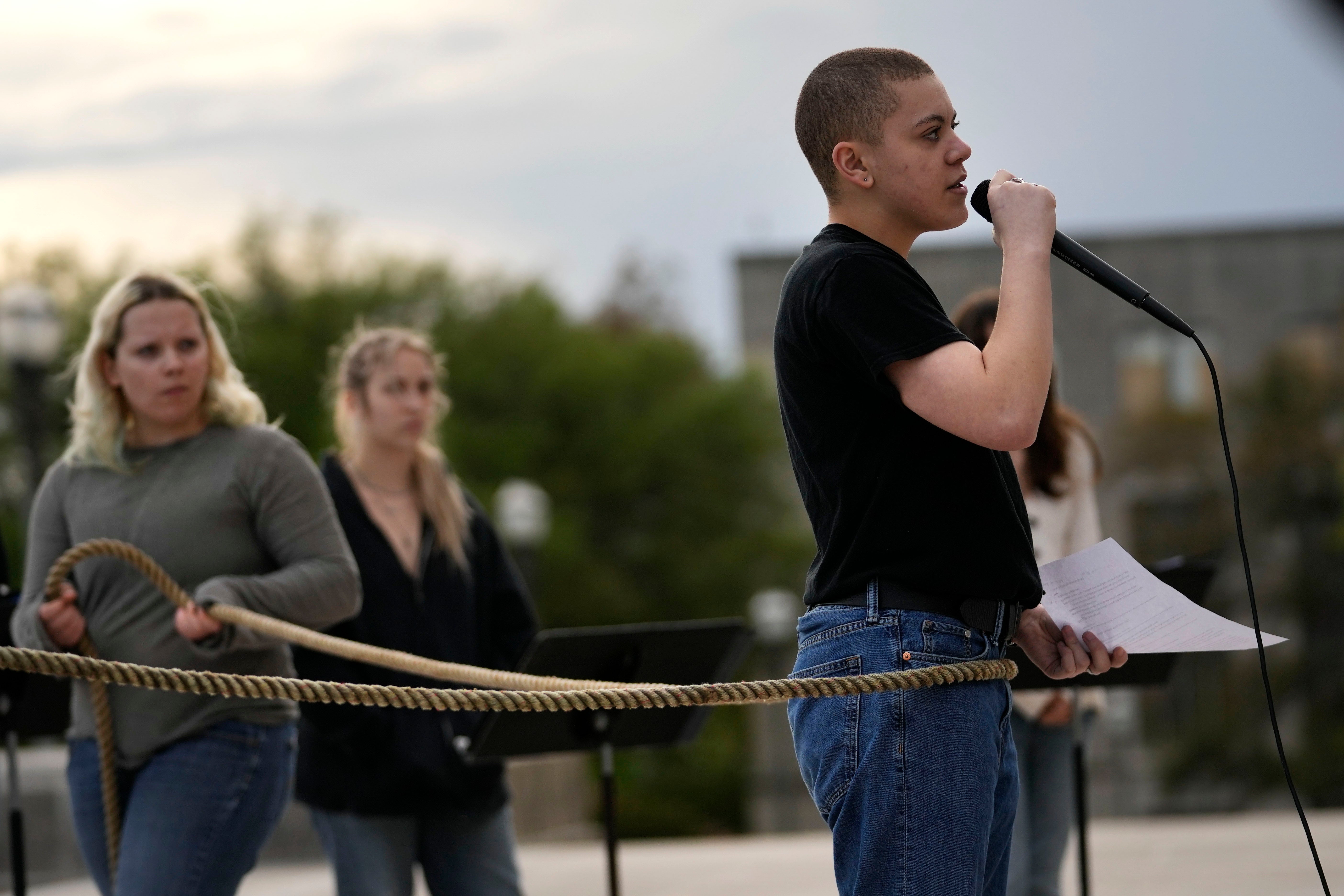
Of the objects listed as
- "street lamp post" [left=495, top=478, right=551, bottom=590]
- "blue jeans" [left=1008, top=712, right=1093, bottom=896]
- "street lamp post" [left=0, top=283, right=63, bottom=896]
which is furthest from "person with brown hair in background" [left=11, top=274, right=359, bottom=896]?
"street lamp post" [left=495, top=478, right=551, bottom=590]

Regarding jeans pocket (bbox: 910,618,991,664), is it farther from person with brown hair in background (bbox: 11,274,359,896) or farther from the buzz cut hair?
person with brown hair in background (bbox: 11,274,359,896)

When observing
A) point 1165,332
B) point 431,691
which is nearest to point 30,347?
point 431,691

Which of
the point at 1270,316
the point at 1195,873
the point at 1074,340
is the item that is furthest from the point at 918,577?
the point at 1270,316

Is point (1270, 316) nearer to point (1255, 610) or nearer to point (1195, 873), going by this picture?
point (1195, 873)

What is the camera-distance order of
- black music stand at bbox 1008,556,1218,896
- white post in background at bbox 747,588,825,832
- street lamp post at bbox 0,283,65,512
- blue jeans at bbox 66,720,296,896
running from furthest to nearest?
1. white post in background at bbox 747,588,825,832
2. street lamp post at bbox 0,283,65,512
3. black music stand at bbox 1008,556,1218,896
4. blue jeans at bbox 66,720,296,896

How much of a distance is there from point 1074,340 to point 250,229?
18133mm

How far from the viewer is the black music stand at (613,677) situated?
4.11 meters

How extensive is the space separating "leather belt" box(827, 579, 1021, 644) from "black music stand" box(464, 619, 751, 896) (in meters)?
1.68

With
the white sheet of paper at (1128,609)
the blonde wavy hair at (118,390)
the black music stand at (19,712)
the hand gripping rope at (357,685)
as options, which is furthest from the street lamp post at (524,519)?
the white sheet of paper at (1128,609)

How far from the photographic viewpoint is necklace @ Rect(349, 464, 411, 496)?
449 cm

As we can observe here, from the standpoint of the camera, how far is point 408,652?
4.28m

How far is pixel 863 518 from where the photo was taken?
2293mm

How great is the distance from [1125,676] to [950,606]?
2.30m

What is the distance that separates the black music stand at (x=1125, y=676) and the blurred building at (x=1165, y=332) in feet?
82.9
